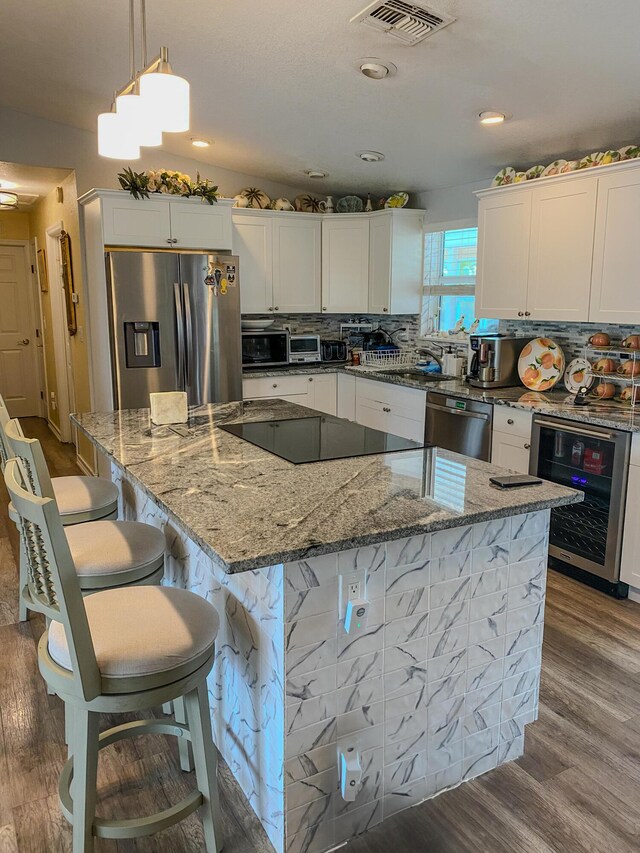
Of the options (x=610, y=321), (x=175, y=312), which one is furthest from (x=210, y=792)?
(x=175, y=312)

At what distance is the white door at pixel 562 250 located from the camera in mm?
3531

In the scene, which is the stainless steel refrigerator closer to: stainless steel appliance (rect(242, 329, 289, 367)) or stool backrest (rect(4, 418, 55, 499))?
stainless steel appliance (rect(242, 329, 289, 367))

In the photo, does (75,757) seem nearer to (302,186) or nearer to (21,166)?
(21,166)

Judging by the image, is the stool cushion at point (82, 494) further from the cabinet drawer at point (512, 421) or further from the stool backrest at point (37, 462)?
the cabinet drawer at point (512, 421)

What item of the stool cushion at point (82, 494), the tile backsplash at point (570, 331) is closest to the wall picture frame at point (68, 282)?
the stool cushion at point (82, 494)

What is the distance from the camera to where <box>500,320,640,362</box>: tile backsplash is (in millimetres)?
3771

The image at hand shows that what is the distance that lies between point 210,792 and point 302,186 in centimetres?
483

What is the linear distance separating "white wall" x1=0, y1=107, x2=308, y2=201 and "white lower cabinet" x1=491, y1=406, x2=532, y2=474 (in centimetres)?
309

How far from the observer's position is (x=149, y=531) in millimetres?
2209

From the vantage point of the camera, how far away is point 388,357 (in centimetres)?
546

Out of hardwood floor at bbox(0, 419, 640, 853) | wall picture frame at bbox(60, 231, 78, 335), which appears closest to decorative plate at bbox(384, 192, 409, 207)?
wall picture frame at bbox(60, 231, 78, 335)

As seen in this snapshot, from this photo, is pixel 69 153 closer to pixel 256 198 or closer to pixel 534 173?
pixel 256 198

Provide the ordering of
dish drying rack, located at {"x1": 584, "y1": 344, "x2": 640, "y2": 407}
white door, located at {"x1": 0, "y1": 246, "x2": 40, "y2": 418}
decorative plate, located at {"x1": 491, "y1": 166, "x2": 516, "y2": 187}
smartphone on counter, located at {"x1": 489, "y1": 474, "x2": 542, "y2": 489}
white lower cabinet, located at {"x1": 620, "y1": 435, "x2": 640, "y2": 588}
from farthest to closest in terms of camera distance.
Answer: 1. white door, located at {"x1": 0, "y1": 246, "x2": 40, "y2": 418}
2. decorative plate, located at {"x1": 491, "y1": 166, "x2": 516, "y2": 187}
3. dish drying rack, located at {"x1": 584, "y1": 344, "x2": 640, "y2": 407}
4. white lower cabinet, located at {"x1": 620, "y1": 435, "x2": 640, "y2": 588}
5. smartphone on counter, located at {"x1": 489, "y1": 474, "x2": 542, "y2": 489}

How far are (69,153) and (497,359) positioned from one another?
3.45 meters
